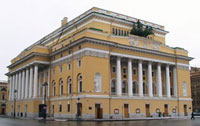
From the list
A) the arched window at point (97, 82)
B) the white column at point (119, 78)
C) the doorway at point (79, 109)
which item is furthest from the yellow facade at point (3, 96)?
the arched window at point (97, 82)

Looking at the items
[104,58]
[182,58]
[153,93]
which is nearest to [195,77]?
[182,58]

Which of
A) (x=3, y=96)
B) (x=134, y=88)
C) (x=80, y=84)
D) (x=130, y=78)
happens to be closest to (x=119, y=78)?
(x=130, y=78)

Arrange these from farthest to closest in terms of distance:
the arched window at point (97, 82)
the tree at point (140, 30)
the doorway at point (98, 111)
Result: 1. the tree at point (140, 30)
2. the arched window at point (97, 82)
3. the doorway at point (98, 111)

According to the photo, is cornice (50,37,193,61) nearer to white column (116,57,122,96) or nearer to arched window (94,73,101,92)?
white column (116,57,122,96)

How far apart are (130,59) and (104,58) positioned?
7434mm

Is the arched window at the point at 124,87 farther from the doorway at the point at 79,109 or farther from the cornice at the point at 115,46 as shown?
the doorway at the point at 79,109

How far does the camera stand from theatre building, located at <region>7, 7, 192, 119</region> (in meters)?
49.2

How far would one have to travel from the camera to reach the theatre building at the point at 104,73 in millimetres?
49200

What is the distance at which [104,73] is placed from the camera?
5056cm

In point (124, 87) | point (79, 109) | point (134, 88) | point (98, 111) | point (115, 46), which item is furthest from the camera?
point (134, 88)

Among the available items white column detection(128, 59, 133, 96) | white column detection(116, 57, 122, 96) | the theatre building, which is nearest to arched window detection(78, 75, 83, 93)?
the theatre building

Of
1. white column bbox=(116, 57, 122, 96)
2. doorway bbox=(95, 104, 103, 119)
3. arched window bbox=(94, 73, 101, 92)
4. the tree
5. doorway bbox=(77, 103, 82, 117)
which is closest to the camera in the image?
doorway bbox=(77, 103, 82, 117)

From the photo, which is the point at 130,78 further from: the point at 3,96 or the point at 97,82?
the point at 3,96

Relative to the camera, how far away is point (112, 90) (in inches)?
2147
